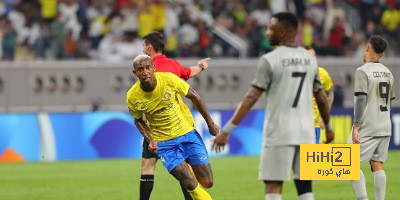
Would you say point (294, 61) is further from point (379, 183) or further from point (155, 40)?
point (155, 40)

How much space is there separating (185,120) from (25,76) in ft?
50.4

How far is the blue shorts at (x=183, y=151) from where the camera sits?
11.9 metres

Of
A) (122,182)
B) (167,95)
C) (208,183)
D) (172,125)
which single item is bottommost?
(122,182)

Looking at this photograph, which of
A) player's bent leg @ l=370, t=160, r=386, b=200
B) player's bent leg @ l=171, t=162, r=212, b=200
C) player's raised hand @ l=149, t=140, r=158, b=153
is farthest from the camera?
player's bent leg @ l=370, t=160, r=386, b=200

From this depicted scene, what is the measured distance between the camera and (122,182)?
730 inches

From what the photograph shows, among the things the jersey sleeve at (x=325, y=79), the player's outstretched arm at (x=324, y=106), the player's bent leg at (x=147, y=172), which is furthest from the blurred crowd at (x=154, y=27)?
the player's outstretched arm at (x=324, y=106)

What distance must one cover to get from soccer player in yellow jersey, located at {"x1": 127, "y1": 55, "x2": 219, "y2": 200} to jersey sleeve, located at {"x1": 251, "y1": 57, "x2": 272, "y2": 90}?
7.25 ft

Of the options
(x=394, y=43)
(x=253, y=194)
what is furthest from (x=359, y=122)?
(x=394, y=43)

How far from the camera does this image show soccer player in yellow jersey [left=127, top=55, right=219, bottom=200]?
1167cm

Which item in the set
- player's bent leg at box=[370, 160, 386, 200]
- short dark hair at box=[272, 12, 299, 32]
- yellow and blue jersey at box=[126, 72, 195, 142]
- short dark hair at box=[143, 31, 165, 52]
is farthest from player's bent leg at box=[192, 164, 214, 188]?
short dark hair at box=[272, 12, 299, 32]

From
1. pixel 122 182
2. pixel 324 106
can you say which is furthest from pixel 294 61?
pixel 122 182

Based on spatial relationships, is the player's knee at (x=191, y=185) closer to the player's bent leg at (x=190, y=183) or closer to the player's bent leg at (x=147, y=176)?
the player's bent leg at (x=190, y=183)

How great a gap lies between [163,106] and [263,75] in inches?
105

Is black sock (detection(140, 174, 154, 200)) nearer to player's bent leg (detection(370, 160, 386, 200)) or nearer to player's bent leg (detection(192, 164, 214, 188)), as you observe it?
player's bent leg (detection(192, 164, 214, 188))
